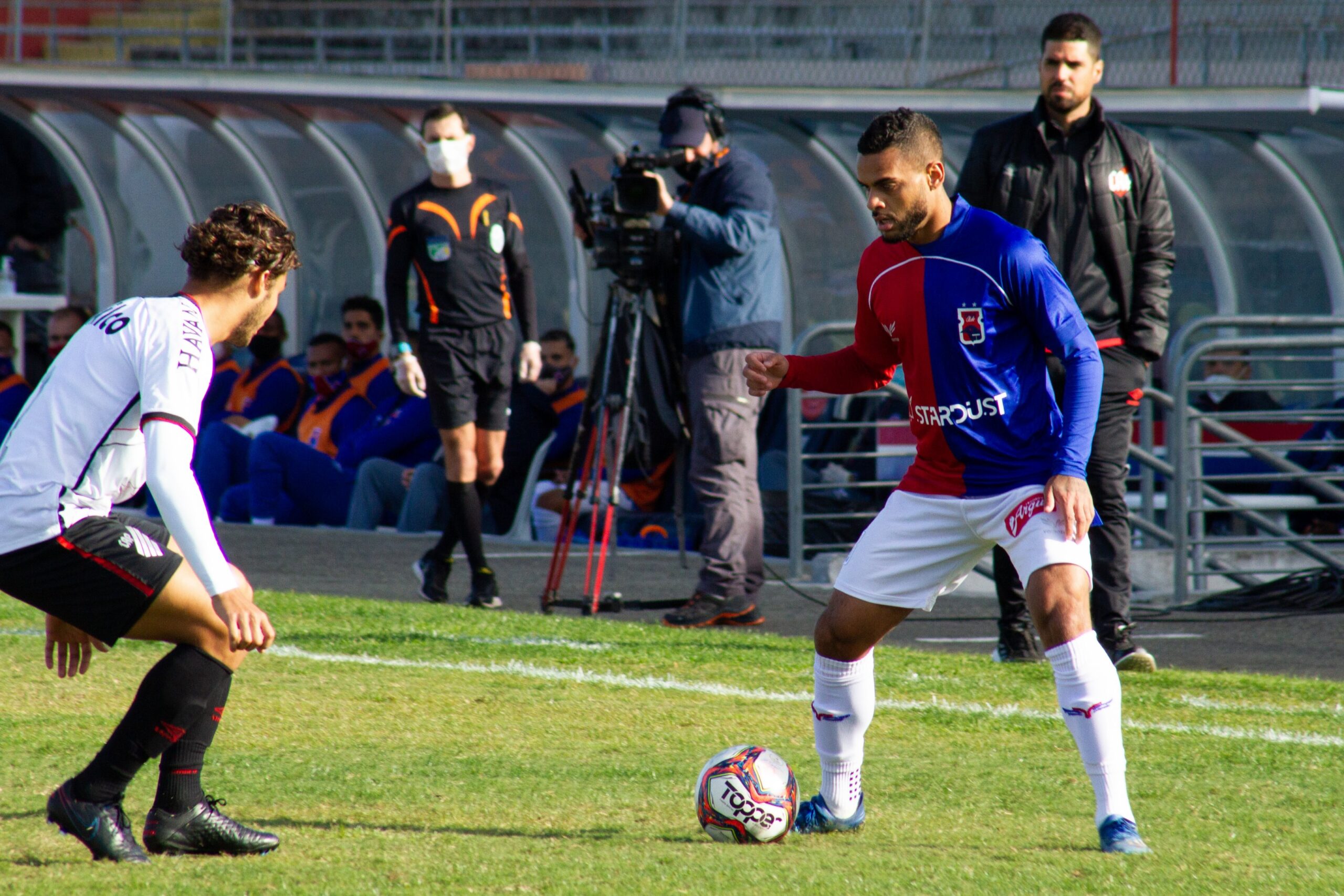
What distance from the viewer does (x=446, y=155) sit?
7949mm

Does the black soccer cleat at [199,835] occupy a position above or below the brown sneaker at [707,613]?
above

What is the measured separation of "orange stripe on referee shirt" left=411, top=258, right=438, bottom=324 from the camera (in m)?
7.88

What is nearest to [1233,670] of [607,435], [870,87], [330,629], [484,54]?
[607,435]

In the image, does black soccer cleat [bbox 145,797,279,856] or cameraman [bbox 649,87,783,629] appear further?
cameraman [bbox 649,87,783,629]

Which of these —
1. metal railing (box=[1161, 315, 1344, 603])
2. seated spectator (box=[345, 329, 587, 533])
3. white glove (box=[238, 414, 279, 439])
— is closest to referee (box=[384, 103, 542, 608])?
seated spectator (box=[345, 329, 587, 533])

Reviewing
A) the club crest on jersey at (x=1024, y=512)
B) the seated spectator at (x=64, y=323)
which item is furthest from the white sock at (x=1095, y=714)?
the seated spectator at (x=64, y=323)

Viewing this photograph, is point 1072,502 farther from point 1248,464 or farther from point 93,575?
point 1248,464

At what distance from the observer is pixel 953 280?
4.06 meters

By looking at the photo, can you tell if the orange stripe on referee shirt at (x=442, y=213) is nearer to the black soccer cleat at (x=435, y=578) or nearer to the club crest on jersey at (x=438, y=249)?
the club crest on jersey at (x=438, y=249)

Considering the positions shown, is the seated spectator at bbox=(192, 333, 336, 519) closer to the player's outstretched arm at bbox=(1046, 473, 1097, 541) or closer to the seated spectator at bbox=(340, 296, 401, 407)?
the seated spectator at bbox=(340, 296, 401, 407)

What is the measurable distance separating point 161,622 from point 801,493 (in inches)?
239

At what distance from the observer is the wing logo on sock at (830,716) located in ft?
13.4

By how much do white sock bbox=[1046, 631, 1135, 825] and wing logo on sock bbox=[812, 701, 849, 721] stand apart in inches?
21.4

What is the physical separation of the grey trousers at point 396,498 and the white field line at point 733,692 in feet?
16.1
